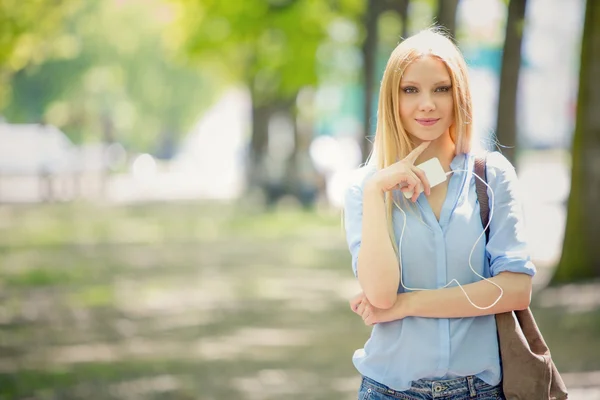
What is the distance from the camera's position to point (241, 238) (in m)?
23.4

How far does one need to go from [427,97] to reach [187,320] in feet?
30.5

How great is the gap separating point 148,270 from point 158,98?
5017cm

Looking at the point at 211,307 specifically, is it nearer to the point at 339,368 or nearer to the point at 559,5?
→ the point at 339,368

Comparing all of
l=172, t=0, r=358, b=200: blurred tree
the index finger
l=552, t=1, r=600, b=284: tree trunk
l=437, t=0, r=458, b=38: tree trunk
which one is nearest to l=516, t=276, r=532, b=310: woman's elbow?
the index finger

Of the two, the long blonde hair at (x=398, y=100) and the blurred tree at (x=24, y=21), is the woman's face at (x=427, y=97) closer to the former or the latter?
the long blonde hair at (x=398, y=100)

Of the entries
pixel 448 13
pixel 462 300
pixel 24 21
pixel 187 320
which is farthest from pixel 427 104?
pixel 24 21

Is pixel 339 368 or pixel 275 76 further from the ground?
pixel 275 76

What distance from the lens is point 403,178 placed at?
318cm

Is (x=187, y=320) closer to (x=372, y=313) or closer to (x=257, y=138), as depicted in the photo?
(x=372, y=313)

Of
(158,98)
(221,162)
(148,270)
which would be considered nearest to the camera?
(148,270)

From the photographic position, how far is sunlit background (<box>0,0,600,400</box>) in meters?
9.55

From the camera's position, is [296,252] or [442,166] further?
[296,252]

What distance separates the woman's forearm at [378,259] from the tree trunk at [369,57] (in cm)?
1491

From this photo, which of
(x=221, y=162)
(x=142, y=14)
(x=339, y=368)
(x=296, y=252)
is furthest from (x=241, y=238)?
(x=221, y=162)
